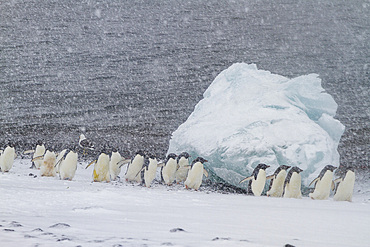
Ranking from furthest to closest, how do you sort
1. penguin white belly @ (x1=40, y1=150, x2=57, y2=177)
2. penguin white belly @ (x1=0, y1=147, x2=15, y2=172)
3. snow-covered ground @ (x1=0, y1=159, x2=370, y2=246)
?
1. penguin white belly @ (x1=0, y1=147, x2=15, y2=172)
2. penguin white belly @ (x1=40, y1=150, x2=57, y2=177)
3. snow-covered ground @ (x1=0, y1=159, x2=370, y2=246)

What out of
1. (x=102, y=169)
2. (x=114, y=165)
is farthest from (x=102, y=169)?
(x=114, y=165)

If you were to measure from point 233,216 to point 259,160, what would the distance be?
11.6 ft

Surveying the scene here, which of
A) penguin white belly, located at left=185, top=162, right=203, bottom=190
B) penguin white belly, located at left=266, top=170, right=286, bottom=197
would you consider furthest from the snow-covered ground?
penguin white belly, located at left=185, top=162, right=203, bottom=190

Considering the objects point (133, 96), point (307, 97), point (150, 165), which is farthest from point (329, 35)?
point (150, 165)

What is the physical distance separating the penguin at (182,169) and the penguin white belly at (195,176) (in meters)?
→ 0.56

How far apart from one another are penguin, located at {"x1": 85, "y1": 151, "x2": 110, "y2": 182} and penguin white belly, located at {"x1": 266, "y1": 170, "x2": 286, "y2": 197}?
2511mm

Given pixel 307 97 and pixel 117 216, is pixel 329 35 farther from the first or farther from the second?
pixel 117 216

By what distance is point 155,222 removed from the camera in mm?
3188

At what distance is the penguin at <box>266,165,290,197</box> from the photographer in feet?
21.6

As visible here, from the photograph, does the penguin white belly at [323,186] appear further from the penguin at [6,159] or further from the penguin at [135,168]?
the penguin at [6,159]

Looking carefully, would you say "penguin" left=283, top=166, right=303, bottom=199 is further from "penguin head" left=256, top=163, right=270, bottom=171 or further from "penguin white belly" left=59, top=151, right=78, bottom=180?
"penguin white belly" left=59, top=151, right=78, bottom=180

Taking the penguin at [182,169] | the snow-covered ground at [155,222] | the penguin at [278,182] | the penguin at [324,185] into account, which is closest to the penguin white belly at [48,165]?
the penguin at [182,169]

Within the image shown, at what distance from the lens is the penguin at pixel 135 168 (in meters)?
7.45

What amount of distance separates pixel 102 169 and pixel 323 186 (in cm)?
334
